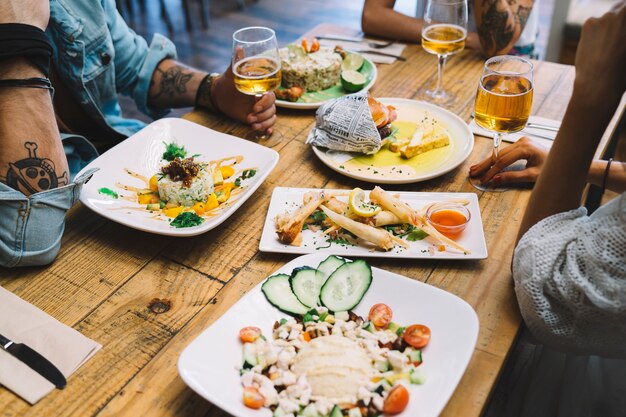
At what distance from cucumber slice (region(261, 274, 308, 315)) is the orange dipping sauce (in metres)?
0.39

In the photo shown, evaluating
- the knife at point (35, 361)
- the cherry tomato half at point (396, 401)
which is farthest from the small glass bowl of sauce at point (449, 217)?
the knife at point (35, 361)

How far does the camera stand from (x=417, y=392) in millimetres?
942

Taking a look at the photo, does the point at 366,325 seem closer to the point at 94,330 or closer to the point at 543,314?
the point at 543,314

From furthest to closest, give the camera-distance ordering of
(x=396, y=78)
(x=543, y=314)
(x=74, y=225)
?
(x=396, y=78)
(x=74, y=225)
(x=543, y=314)

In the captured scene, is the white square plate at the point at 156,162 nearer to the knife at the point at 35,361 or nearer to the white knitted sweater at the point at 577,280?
the knife at the point at 35,361

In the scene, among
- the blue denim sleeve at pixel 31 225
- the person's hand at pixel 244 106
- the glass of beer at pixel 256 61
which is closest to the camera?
the blue denim sleeve at pixel 31 225

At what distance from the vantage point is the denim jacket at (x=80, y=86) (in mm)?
1275

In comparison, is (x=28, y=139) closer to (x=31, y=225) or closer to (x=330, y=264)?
(x=31, y=225)

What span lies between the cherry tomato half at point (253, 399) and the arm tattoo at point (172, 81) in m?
1.36

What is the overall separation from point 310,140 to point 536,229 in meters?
0.76

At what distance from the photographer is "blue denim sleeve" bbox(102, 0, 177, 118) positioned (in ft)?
6.72

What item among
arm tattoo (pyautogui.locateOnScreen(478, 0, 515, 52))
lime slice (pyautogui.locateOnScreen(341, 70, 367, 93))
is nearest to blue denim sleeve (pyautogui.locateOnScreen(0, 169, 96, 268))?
lime slice (pyautogui.locateOnScreen(341, 70, 367, 93))

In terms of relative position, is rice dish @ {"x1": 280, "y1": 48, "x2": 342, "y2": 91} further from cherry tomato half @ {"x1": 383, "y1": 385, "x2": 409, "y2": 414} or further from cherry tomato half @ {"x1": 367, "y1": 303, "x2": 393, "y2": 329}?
cherry tomato half @ {"x1": 383, "y1": 385, "x2": 409, "y2": 414}

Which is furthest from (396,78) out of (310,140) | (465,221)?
(465,221)
